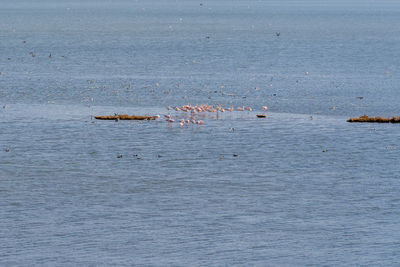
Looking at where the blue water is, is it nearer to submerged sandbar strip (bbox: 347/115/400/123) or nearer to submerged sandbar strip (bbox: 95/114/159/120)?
submerged sandbar strip (bbox: 95/114/159/120)

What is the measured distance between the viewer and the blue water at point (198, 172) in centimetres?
3497

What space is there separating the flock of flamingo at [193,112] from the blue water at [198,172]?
123cm

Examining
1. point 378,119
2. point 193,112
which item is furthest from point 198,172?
point 378,119

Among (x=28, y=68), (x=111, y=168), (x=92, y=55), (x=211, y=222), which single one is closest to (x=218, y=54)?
(x=92, y=55)

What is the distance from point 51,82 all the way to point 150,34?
347 ft

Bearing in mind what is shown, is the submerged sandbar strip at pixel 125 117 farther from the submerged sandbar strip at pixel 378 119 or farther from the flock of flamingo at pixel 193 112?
the submerged sandbar strip at pixel 378 119

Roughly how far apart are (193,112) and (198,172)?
18234 millimetres

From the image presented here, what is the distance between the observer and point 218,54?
436 feet

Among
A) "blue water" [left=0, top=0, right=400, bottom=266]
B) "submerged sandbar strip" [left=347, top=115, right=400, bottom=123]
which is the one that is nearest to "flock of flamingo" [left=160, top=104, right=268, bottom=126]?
"blue water" [left=0, top=0, right=400, bottom=266]

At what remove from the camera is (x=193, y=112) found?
215 feet

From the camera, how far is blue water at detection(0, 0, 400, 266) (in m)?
35.0

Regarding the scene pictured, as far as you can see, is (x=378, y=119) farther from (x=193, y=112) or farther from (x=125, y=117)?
(x=125, y=117)

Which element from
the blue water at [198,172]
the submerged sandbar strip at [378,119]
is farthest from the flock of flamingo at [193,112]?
the submerged sandbar strip at [378,119]

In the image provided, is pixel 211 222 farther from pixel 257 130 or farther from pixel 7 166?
pixel 257 130
